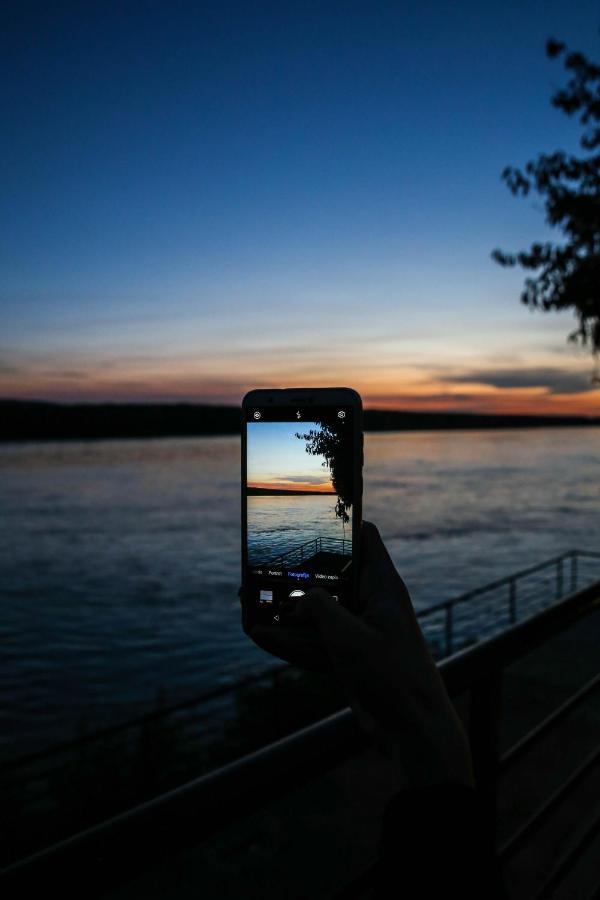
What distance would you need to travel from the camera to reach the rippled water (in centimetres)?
3391

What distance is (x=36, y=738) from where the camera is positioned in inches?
1098

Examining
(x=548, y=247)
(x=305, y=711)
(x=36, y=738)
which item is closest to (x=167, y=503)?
(x=36, y=738)

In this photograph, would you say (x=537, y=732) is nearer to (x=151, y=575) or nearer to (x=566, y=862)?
(x=566, y=862)

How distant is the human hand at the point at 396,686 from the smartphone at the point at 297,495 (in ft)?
1.43

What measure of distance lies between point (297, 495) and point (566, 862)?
79.0 inches

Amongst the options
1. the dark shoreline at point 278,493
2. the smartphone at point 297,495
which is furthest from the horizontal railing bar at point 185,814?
the dark shoreline at point 278,493

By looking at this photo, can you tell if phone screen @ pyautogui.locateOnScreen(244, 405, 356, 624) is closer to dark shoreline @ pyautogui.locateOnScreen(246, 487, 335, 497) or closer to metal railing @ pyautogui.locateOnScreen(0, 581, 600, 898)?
dark shoreline @ pyautogui.locateOnScreen(246, 487, 335, 497)

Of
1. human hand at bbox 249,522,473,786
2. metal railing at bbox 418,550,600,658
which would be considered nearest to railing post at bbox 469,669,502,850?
human hand at bbox 249,522,473,786

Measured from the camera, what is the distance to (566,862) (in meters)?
2.74

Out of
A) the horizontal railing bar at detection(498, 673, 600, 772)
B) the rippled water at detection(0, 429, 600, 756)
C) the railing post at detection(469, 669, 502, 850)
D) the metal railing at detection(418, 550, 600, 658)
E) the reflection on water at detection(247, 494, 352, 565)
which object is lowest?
the rippled water at detection(0, 429, 600, 756)

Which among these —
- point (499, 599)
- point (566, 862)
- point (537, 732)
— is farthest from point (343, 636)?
point (499, 599)

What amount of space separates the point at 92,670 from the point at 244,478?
1542 inches

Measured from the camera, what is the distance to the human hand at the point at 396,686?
0.97 m

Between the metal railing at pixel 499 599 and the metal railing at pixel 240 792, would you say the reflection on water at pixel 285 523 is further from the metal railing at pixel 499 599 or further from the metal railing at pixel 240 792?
the metal railing at pixel 499 599
